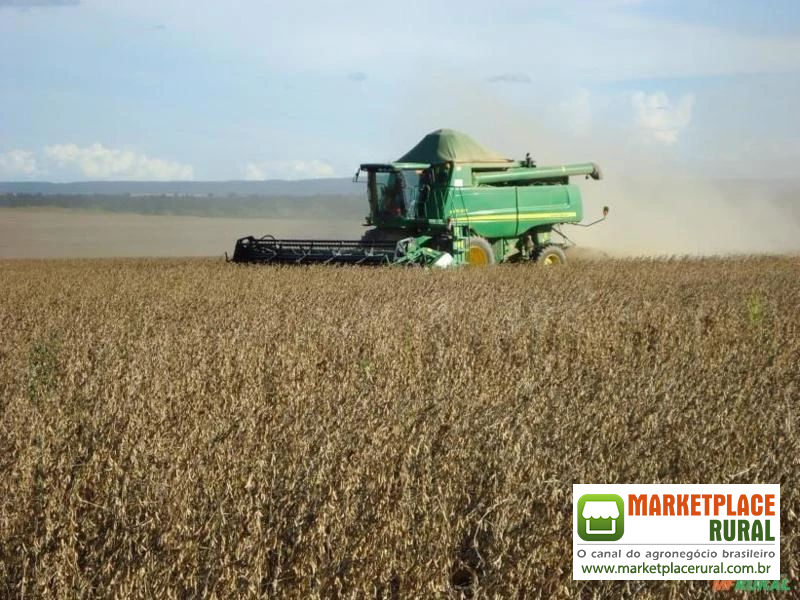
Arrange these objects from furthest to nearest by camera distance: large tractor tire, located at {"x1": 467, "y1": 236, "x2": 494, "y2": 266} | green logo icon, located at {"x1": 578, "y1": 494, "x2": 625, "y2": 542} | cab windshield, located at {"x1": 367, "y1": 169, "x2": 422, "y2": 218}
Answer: cab windshield, located at {"x1": 367, "y1": 169, "x2": 422, "y2": 218}, large tractor tire, located at {"x1": 467, "y1": 236, "x2": 494, "y2": 266}, green logo icon, located at {"x1": 578, "y1": 494, "x2": 625, "y2": 542}

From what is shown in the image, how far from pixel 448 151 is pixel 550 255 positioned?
7.90 feet

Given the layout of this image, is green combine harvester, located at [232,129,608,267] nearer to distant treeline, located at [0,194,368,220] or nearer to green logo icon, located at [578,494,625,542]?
green logo icon, located at [578,494,625,542]

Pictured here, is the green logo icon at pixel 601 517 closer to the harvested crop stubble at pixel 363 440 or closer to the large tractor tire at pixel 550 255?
the harvested crop stubble at pixel 363 440

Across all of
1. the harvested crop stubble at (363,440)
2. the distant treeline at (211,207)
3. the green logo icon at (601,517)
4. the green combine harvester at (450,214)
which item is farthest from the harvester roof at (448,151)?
the distant treeline at (211,207)

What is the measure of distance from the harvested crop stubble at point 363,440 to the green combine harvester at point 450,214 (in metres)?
6.73

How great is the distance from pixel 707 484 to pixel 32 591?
2231mm

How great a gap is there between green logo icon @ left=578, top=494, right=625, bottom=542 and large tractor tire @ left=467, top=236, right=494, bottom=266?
13.1m

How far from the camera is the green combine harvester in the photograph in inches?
631

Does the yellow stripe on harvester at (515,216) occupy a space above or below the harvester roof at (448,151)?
below

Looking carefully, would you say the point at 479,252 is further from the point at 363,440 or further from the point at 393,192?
the point at 363,440

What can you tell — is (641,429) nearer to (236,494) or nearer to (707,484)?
(707,484)

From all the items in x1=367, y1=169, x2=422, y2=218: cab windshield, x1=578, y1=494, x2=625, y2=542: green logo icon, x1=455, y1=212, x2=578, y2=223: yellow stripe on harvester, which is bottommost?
x1=578, y1=494, x2=625, y2=542: green logo icon

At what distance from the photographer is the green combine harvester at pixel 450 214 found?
16.0 m

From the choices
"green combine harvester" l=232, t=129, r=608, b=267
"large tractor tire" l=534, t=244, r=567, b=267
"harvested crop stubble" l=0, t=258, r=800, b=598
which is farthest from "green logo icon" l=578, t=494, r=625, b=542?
"large tractor tire" l=534, t=244, r=567, b=267
